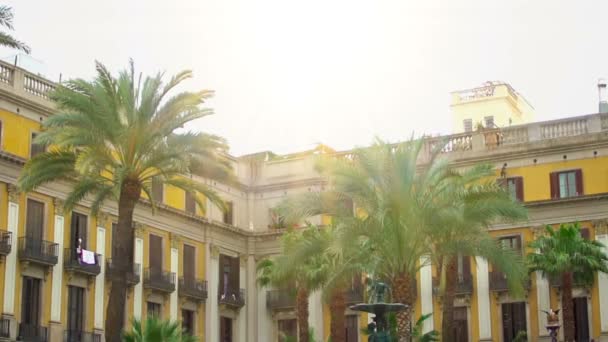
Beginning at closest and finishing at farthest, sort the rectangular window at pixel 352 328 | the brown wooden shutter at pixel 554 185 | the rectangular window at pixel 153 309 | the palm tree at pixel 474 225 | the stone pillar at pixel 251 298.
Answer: the palm tree at pixel 474 225
the rectangular window at pixel 153 309
the brown wooden shutter at pixel 554 185
the rectangular window at pixel 352 328
the stone pillar at pixel 251 298

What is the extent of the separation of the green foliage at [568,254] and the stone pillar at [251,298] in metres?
17.8

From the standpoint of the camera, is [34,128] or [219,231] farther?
[219,231]

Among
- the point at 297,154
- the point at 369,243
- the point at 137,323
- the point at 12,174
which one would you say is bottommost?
the point at 137,323

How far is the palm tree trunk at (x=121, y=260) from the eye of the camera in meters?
41.0

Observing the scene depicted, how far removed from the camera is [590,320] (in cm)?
5838

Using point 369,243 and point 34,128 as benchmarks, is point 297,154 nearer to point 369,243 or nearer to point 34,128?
point 34,128

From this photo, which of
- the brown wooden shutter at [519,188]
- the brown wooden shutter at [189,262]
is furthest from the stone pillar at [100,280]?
the brown wooden shutter at [519,188]

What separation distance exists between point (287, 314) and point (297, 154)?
9100 millimetres

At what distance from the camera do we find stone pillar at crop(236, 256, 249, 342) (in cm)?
6531

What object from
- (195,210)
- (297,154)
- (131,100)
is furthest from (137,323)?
(297,154)

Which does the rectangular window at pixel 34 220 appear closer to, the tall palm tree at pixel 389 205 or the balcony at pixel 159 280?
the balcony at pixel 159 280

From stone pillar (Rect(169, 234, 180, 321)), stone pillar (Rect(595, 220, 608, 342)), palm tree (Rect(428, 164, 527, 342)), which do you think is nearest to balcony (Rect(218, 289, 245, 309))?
stone pillar (Rect(169, 234, 180, 321))

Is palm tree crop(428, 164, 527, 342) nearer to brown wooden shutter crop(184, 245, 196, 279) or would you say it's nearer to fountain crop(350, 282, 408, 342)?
fountain crop(350, 282, 408, 342)

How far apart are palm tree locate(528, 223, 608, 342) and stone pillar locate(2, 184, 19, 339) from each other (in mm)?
22120
